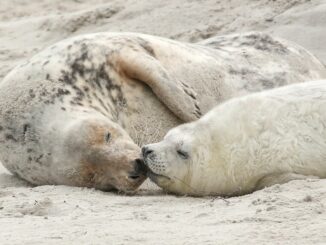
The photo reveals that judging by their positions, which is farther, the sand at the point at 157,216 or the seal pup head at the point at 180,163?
the seal pup head at the point at 180,163

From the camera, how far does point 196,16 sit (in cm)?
1015

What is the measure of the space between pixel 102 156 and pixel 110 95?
777 millimetres

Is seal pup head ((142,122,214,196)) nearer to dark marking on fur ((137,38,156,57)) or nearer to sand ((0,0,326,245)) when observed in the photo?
sand ((0,0,326,245))

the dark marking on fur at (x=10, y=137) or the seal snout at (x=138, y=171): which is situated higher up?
the dark marking on fur at (x=10, y=137)

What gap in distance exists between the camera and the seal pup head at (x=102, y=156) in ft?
18.8

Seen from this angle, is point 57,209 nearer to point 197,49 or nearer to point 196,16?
point 197,49

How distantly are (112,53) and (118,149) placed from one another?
99 centimetres

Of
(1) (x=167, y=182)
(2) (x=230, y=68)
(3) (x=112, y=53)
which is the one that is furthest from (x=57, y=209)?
(2) (x=230, y=68)

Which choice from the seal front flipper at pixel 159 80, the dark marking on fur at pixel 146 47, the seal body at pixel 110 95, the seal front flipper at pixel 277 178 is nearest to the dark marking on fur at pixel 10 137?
the seal body at pixel 110 95

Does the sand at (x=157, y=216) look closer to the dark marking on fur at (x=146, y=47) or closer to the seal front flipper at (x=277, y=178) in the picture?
the seal front flipper at (x=277, y=178)

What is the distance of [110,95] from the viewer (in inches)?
255

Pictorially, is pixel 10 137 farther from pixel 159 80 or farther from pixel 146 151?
pixel 146 151

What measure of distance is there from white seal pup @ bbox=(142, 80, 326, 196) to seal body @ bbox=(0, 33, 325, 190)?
13.2 inches

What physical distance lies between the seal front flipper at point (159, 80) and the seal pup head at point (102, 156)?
2.02 feet
